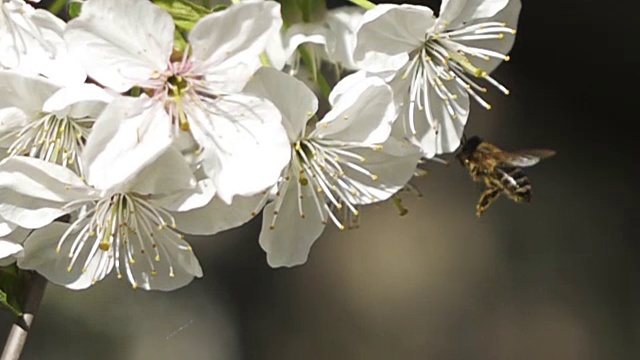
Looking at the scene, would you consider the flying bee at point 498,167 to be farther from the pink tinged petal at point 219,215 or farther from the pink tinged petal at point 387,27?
the pink tinged petal at point 219,215

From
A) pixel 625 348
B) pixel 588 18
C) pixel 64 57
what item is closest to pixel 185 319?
pixel 625 348

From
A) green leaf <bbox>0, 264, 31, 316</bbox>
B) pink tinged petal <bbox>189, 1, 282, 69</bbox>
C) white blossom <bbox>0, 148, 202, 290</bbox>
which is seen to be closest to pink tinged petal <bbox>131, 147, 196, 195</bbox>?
white blossom <bbox>0, 148, 202, 290</bbox>

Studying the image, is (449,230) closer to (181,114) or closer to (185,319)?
(185,319)

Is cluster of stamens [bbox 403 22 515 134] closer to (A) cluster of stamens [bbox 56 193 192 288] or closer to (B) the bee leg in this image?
(B) the bee leg

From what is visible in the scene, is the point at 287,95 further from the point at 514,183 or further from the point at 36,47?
the point at 514,183

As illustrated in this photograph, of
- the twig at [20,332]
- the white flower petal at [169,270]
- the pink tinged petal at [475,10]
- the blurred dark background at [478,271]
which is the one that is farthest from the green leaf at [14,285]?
the blurred dark background at [478,271]

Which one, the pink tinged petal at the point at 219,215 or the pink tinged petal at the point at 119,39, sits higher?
the pink tinged petal at the point at 119,39

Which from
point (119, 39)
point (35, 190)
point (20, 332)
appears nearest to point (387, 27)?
point (119, 39)
